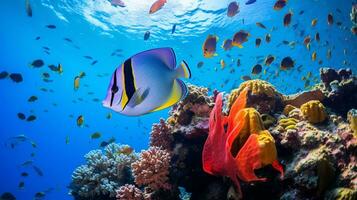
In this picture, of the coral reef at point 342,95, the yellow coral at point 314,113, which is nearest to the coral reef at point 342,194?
the yellow coral at point 314,113

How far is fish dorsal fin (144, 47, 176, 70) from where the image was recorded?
1899 millimetres

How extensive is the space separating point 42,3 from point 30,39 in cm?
1685

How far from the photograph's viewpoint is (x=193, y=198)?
445 cm

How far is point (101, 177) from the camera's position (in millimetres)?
6465

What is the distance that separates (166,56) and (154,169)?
2.78 metres

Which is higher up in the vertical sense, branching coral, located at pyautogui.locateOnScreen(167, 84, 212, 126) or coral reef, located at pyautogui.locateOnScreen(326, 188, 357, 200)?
branching coral, located at pyautogui.locateOnScreen(167, 84, 212, 126)

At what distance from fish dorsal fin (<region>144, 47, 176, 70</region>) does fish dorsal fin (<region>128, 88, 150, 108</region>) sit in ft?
0.85

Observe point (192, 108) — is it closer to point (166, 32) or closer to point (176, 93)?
point (176, 93)

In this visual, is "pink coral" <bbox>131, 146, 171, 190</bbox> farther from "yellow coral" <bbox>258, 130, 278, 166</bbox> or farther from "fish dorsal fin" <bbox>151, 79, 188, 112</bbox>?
"fish dorsal fin" <bbox>151, 79, 188, 112</bbox>

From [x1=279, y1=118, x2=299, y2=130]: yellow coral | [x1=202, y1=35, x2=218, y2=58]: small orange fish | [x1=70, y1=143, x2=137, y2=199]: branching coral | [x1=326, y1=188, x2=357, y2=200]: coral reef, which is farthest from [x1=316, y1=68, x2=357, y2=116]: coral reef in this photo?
[x1=70, y1=143, x2=137, y2=199]: branching coral

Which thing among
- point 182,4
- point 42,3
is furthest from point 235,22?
point 42,3

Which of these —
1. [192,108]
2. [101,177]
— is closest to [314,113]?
[192,108]

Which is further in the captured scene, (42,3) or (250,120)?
(42,3)

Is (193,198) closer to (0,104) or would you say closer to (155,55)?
(155,55)
